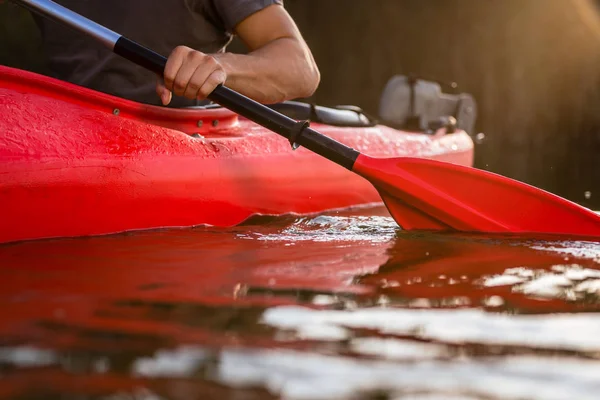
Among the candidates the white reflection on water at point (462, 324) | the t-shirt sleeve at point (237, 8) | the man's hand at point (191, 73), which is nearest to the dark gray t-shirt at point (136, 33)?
the t-shirt sleeve at point (237, 8)

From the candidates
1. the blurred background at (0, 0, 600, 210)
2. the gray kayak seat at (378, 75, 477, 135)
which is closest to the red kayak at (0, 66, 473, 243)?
the gray kayak seat at (378, 75, 477, 135)

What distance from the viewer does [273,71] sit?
2.07 m

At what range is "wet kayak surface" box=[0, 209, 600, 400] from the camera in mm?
817

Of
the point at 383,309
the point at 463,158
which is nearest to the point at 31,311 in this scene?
the point at 383,309

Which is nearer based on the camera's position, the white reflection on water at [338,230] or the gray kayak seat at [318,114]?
the white reflection on water at [338,230]

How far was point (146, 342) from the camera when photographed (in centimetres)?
93

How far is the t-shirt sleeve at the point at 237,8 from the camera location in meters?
2.09

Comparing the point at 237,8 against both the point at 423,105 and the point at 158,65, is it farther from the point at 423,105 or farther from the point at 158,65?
the point at 423,105

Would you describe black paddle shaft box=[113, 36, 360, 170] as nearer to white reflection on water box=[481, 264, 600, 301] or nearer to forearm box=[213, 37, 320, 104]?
forearm box=[213, 37, 320, 104]

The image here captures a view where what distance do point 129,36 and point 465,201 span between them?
0.94 meters

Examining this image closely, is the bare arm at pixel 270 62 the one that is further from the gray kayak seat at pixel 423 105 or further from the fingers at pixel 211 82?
the gray kayak seat at pixel 423 105

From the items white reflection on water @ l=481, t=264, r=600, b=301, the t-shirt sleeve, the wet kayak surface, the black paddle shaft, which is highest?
the t-shirt sleeve

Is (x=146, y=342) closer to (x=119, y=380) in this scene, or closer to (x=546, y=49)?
(x=119, y=380)

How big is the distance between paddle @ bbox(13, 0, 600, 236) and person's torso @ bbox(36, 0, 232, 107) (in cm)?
29
